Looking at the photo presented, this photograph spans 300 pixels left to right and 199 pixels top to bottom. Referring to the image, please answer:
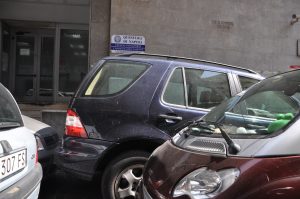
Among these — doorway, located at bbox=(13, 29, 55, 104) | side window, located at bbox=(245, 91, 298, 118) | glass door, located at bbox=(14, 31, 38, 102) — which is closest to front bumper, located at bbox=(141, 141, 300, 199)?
side window, located at bbox=(245, 91, 298, 118)

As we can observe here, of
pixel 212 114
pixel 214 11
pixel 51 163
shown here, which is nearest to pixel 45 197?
pixel 51 163

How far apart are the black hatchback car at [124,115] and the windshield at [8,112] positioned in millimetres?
1144

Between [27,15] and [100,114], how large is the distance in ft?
33.6

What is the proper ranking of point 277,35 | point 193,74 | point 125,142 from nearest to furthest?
1. point 125,142
2. point 193,74
3. point 277,35

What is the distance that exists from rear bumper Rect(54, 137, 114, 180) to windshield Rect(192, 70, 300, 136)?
1597 millimetres

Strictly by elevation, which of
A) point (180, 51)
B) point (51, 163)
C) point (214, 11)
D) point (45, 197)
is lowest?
point (45, 197)

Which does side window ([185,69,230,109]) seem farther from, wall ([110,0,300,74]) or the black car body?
wall ([110,0,300,74])

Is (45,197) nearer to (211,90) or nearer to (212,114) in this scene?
(211,90)

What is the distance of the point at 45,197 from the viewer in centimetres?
578

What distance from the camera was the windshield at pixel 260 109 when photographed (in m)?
2.96

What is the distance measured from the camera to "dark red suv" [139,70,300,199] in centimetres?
236

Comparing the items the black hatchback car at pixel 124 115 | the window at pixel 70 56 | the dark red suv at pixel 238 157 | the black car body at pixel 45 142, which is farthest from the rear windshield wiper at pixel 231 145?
the window at pixel 70 56

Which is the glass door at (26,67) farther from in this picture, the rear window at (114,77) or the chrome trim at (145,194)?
the chrome trim at (145,194)

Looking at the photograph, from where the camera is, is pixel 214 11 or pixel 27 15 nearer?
pixel 214 11
